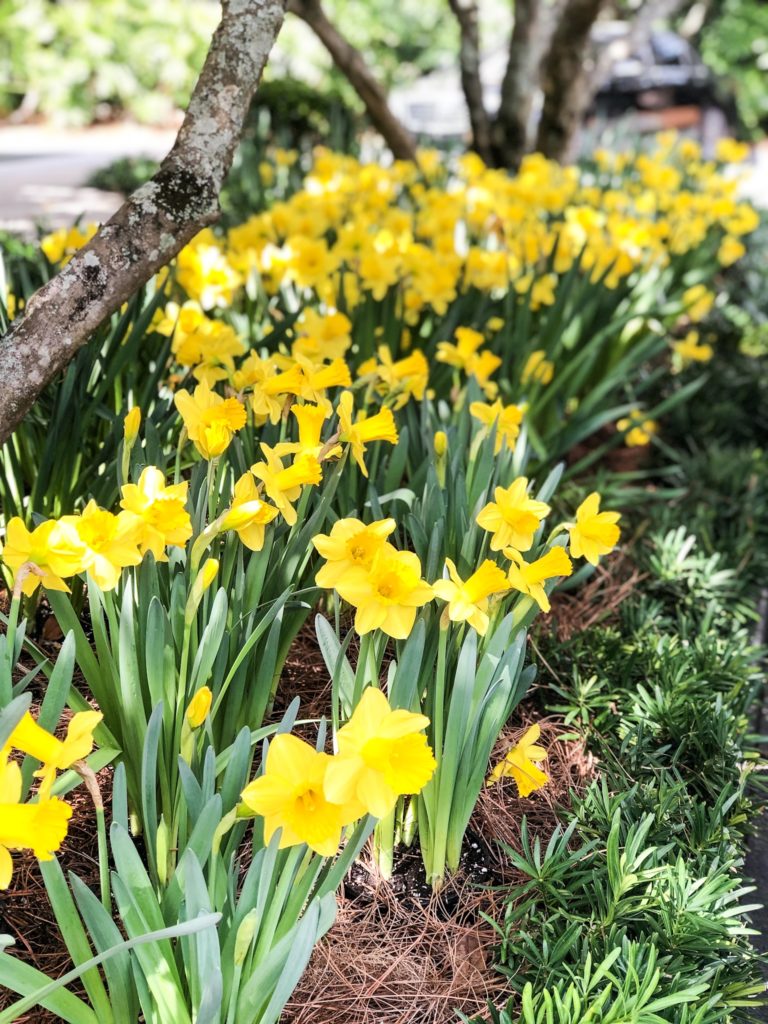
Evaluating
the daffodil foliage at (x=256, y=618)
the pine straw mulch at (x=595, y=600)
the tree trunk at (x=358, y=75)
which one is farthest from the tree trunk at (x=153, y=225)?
the tree trunk at (x=358, y=75)

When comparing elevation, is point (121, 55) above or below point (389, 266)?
above

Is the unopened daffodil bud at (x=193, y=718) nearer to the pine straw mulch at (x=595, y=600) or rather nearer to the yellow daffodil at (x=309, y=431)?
the yellow daffodil at (x=309, y=431)

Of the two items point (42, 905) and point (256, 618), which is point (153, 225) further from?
point (42, 905)

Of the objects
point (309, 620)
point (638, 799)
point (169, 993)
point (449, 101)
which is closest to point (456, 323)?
point (309, 620)

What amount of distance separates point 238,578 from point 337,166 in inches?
135

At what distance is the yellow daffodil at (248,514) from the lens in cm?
125

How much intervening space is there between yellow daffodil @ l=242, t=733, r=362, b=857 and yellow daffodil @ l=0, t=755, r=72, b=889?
7.3 inches

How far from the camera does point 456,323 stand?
104 inches

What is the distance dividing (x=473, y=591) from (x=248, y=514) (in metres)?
0.31

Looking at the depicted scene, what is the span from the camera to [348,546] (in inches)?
47.5

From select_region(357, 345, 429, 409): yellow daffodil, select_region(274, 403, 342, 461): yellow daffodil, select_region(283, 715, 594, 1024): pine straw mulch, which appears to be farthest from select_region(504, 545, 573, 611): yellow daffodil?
select_region(357, 345, 429, 409): yellow daffodil

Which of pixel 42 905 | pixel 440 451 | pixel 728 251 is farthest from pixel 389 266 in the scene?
pixel 728 251

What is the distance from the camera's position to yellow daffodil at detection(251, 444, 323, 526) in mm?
1313

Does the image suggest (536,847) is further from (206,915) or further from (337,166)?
(337,166)
